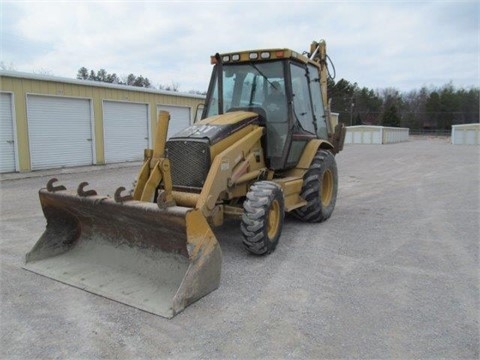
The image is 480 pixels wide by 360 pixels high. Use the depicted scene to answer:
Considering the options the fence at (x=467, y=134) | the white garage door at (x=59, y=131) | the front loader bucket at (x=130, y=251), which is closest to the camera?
the front loader bucket at (x=130, y=251)

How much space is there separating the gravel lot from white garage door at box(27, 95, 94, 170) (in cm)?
753

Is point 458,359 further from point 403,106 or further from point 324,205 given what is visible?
point 403,106

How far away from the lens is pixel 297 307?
391 centimetres

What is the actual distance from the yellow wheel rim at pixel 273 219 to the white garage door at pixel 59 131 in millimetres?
10695

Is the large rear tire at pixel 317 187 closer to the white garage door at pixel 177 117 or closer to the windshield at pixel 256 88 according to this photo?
the windshield at pixel 256 88

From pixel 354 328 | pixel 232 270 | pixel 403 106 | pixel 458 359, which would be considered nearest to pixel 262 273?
pixel 232 270

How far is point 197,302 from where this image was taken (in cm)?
395

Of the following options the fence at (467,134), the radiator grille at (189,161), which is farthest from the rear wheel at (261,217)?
the fence at (467,134)

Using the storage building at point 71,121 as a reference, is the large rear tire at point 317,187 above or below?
below

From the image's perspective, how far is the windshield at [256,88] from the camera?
6.07 metres

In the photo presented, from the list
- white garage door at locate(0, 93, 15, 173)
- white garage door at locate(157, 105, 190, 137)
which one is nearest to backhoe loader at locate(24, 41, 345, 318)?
white garage door at locate(0, 93, 15, 173)

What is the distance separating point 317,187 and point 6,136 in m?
10.4

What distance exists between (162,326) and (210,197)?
65.6 inches

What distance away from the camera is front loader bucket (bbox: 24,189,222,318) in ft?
12.8
